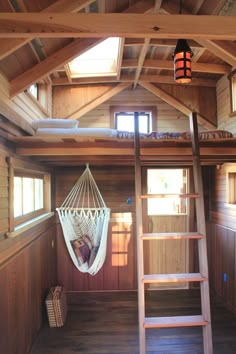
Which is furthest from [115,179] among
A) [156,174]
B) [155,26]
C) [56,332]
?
[155,26]

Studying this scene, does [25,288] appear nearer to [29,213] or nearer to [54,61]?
[29,213]

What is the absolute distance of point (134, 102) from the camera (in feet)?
13.5

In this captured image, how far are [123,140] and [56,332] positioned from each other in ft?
7.50

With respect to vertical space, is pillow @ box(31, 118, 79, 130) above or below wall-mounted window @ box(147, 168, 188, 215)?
above

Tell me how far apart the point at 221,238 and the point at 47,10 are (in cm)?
330

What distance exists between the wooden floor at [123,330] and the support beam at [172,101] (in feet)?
8.38

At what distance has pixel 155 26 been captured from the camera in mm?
1339

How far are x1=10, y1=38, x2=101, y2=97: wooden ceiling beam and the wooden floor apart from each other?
262 centimetres

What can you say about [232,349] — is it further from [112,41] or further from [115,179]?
[112,41]

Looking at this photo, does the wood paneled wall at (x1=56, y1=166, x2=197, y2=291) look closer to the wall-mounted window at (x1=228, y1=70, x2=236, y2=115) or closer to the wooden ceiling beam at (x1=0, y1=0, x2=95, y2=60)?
the wall-mounted window at (x1=228, y1=70, x2=236, y2=115)

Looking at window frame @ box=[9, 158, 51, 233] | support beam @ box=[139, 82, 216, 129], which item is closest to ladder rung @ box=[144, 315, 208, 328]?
window frame @ box=[9, 158, 51, 233]

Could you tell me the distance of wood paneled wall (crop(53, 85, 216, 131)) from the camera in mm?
3918

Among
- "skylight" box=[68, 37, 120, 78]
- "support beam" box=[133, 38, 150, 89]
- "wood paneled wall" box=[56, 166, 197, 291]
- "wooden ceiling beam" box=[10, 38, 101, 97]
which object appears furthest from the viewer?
"wood paneled wall" box=[56, 166, 197, 291]

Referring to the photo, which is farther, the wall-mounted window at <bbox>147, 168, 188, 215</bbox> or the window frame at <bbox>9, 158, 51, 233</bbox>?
the wall-mounted window at <bbox>147, 168, 188, 215</bbox>
